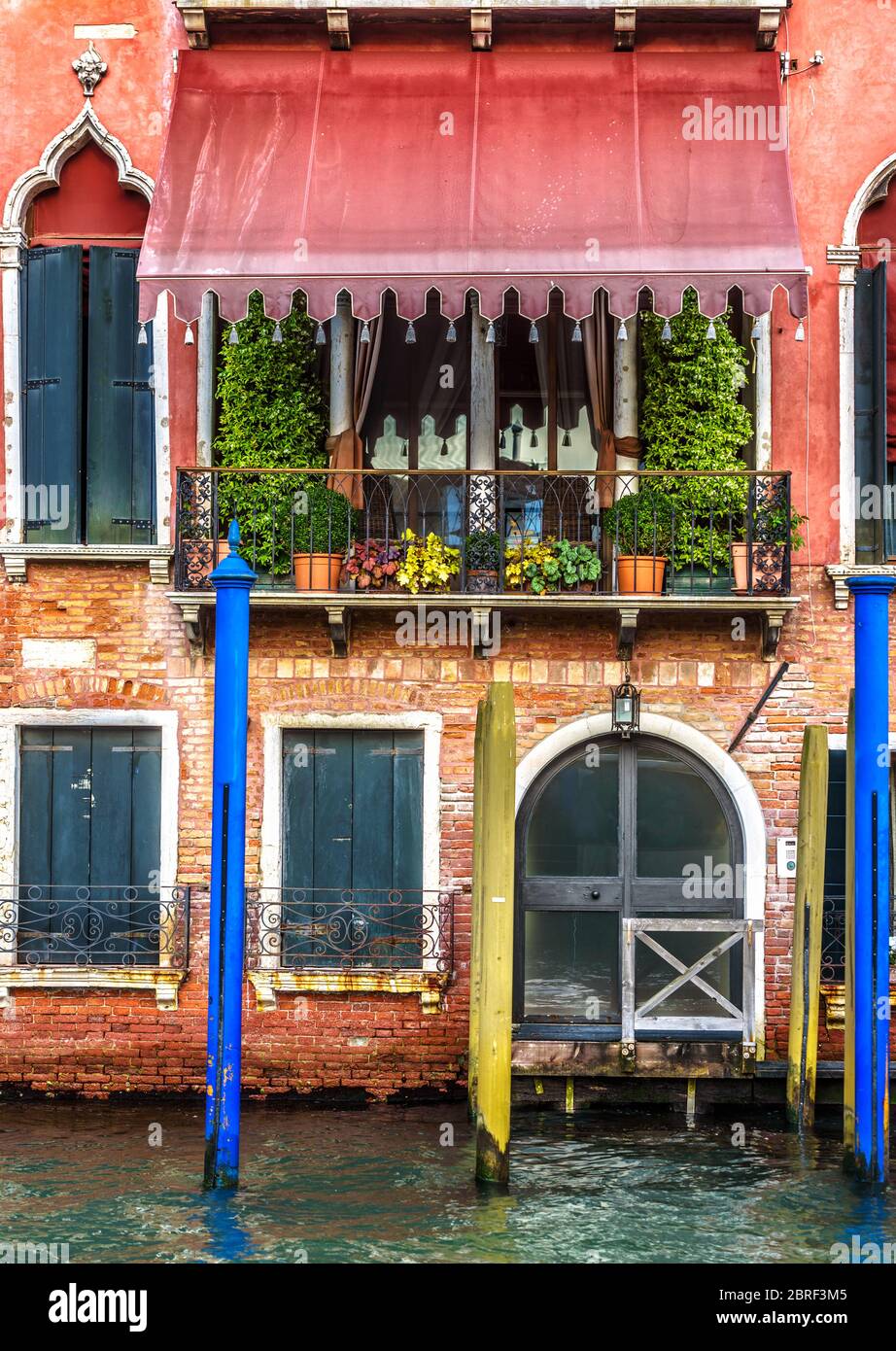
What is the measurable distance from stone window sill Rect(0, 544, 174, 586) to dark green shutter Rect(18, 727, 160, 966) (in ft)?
3.66

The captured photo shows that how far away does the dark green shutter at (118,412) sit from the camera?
445 inches

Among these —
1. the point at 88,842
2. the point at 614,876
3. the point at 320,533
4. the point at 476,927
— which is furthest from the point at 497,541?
the point at 88,842

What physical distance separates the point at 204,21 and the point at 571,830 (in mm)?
5988

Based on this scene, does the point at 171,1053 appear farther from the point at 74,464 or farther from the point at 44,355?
the point at 44,355

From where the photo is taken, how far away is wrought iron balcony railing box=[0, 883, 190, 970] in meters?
11.0

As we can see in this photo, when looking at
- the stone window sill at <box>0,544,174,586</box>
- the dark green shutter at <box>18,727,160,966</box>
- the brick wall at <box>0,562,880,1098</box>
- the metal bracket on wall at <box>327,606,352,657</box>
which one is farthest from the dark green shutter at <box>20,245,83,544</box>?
the metal bracket on wall at <box>327,606,352,657</box>

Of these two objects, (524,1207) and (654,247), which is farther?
(654,247)

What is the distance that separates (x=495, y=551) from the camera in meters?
10.9

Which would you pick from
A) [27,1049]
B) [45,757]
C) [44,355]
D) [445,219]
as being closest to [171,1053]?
[27,1049]

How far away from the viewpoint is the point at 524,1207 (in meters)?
8.59

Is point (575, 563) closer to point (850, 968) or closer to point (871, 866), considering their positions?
point (871, 866)

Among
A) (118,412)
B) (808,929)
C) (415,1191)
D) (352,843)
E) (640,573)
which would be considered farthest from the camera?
(118,412)

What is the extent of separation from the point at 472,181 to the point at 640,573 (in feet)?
9.09

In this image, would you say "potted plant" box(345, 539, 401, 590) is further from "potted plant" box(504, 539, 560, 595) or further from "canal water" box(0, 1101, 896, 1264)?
"canal water" box(0, 1101, 896, 1264)
